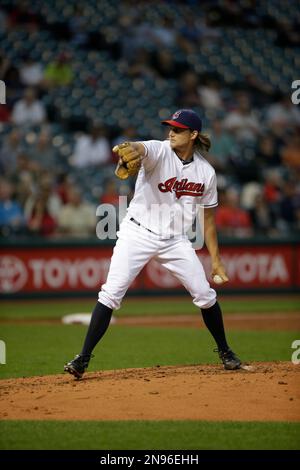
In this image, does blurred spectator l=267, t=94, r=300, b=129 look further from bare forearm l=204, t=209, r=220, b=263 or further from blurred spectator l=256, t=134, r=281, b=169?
bare forearm l=204, t=209, r=220, b=263

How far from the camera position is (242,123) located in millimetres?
17922

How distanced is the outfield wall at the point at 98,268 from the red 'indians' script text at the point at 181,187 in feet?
25.4

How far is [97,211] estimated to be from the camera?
14633 millimetres

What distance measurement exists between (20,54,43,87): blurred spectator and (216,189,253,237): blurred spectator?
459 centimetres

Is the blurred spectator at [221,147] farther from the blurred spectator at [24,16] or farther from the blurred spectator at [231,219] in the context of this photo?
the blurred spectator at [24,16]

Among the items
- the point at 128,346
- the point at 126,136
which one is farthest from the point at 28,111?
the point at 128,346

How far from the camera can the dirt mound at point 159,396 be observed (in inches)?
219

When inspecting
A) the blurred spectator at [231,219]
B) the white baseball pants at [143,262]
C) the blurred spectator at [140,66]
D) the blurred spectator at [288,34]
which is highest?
the blurred spectator at [288,34]

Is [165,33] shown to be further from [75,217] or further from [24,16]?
[75,217]

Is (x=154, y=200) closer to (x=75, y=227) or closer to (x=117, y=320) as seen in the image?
(x=117, y=320)

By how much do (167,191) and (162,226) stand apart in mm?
287

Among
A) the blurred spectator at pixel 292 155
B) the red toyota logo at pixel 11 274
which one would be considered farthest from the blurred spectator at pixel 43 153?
the blurred spectator at pixel 292 155

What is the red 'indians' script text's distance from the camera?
6590mm

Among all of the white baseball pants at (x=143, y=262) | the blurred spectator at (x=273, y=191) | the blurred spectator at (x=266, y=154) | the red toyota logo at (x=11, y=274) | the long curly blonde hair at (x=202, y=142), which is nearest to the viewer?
the white baseball pants at (x=143, y=262)
